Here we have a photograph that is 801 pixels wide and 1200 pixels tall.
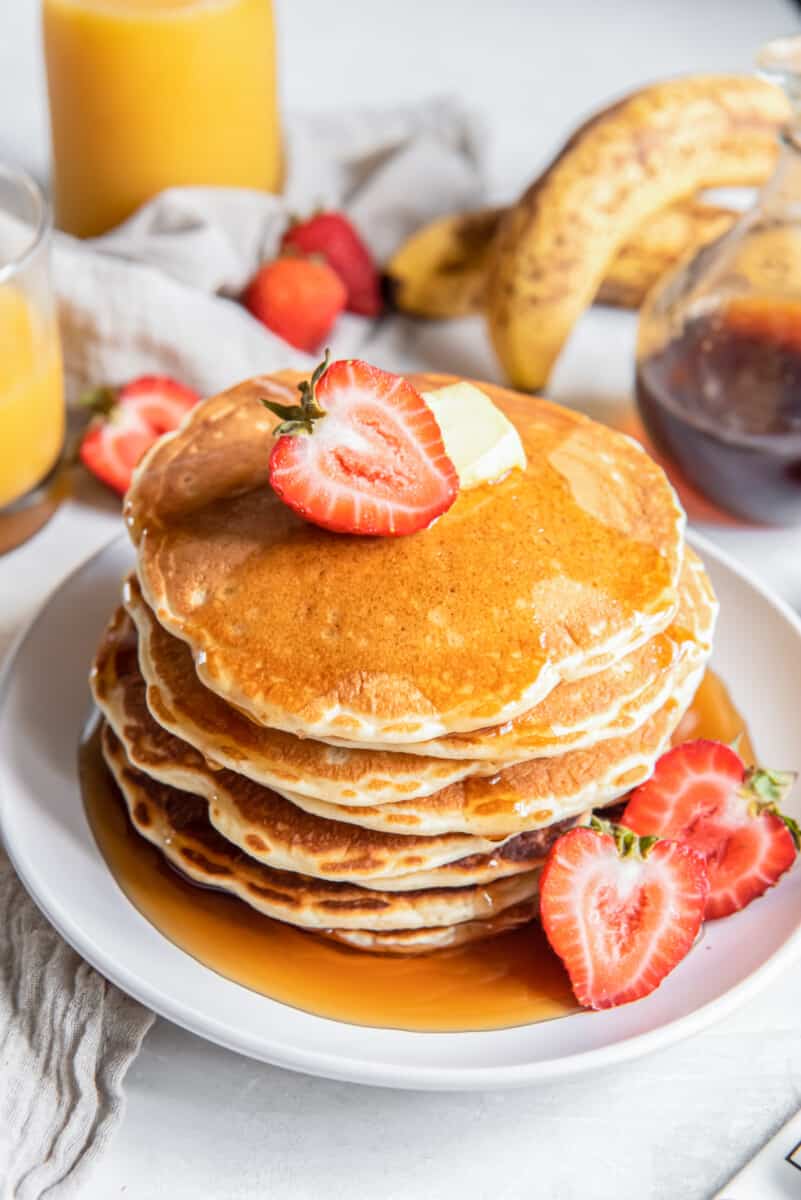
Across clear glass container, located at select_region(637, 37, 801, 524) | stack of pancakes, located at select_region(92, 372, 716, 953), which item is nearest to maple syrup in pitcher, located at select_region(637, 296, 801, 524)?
clear glass container, located at select_region(637, 37, 801, 524)

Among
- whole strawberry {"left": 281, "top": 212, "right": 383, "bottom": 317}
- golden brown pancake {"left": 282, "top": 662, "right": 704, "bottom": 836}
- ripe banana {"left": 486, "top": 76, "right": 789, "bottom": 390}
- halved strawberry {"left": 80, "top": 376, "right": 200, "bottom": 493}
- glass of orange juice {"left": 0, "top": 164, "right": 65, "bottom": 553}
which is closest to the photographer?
golden brown pancake {"left": 282, "top": 662, "right": 704, "bottom": 836}

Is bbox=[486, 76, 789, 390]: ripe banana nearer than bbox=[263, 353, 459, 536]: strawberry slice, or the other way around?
bbox=[263, 353, 459, 536]: strawberry slice

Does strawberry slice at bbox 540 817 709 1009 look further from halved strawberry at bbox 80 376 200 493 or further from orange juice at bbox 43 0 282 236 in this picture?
orange juice at bbox 43 0 282 236

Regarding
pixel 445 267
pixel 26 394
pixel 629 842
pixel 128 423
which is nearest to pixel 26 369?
pixel 26 394

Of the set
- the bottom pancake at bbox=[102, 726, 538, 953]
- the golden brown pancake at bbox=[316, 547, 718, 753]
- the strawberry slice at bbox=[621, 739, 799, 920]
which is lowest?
the bottom pancake at bbox=[102, 726, 538, 953]

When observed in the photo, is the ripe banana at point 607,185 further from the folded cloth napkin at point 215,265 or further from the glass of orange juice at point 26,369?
the glass of orange juice at point 26,369

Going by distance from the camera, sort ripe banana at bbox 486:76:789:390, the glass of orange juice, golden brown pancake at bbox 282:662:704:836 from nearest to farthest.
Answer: golden brown pancake at bbox 282:662:704:836, the glass of orange juice, ripe banana at bbox 486:76:789:390

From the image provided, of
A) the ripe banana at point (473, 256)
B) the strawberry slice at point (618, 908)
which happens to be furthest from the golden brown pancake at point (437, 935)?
the ripe banana at point (473, 256)
